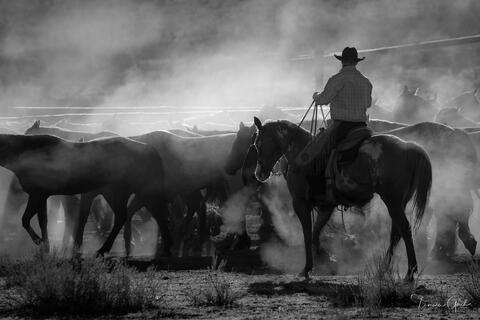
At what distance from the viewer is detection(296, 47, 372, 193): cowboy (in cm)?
916

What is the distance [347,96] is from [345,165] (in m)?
0.73

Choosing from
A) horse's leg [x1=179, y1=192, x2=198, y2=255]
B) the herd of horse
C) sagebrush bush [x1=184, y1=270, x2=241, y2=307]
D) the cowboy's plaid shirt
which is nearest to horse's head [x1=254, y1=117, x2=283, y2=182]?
the herd of horse

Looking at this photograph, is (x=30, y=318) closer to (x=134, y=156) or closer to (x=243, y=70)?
(x=134, y=156)

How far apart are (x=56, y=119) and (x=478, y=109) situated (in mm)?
18955

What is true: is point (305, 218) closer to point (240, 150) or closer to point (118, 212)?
point (240, 150)

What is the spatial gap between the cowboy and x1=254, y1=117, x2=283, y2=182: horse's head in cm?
62

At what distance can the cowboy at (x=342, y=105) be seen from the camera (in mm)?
9156

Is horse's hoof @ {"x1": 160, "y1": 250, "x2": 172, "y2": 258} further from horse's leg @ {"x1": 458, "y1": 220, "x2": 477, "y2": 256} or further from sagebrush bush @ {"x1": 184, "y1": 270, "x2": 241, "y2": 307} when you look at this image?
sagebrush bush @ {"x1": 184, "y1": 270, "x2": 241, "y2": 307}

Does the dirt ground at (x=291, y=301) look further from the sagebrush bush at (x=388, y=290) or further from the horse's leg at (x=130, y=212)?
the horse's leg at (x=130, y=212)

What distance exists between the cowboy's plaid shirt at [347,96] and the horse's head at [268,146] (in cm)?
78

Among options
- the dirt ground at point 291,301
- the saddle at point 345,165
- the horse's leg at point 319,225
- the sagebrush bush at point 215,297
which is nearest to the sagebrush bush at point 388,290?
the dirt ground at point 291,301

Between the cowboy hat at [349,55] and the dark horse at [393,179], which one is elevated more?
the cowboy hat at [349,55]

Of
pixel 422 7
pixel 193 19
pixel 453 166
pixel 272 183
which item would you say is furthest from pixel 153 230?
pixel 193 19

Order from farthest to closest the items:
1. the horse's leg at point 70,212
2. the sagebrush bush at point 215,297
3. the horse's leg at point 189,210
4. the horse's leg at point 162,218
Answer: the horse's leg at point 70,212 < the horse's leg at point 189,210 < the horse's leg at point 162,218 < the sagebrush bush at point 215,297
